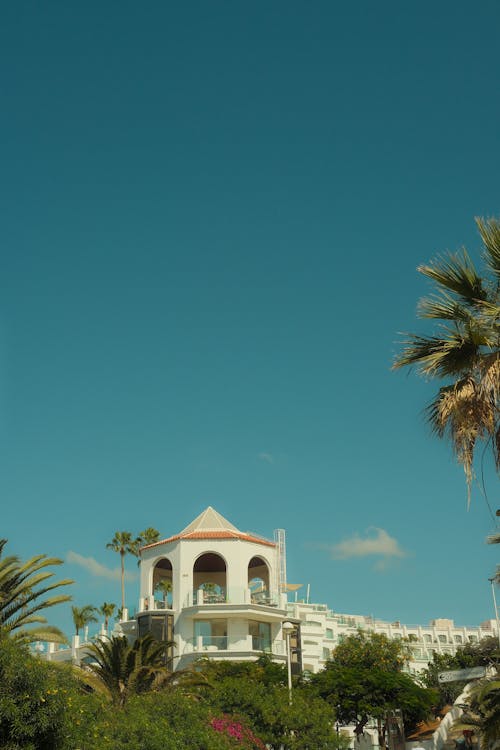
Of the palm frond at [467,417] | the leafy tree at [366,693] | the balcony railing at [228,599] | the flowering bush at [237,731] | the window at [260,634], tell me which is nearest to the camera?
the palm frond at [467,417]

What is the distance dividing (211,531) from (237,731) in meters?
27.2

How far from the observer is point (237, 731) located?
28312mm

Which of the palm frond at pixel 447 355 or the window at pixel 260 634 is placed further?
the window at pixel 260 634

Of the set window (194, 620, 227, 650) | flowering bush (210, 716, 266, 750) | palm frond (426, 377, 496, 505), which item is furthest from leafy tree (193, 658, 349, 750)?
palm frond (426, 377, 496, 505)

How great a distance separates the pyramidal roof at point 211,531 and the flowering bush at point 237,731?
79.1ft

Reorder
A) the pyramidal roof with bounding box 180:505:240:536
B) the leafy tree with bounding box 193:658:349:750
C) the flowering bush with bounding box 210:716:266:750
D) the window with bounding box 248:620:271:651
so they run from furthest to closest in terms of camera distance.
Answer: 1. the pyramidal roof with bounding box 180:505:240:536
2. the window with bounding box 248:620:271:651
3. the leafy tree with bounding box 193:658:349:750
4. the flowering bush with bounding box 210:716:266:750

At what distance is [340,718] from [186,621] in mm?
10892

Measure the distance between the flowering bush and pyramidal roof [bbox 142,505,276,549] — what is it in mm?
24111

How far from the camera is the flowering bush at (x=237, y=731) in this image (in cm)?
2758

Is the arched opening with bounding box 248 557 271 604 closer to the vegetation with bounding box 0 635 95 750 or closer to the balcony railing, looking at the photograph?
the balcony railing

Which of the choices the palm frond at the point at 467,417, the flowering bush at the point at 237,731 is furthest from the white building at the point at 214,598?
the palm frond at the point at 467,417

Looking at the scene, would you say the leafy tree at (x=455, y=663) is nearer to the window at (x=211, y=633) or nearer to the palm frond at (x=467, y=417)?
the window at (x=211, y=633)

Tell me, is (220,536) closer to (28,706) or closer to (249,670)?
(249,670)

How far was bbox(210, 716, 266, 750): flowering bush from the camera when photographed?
27578 mm
